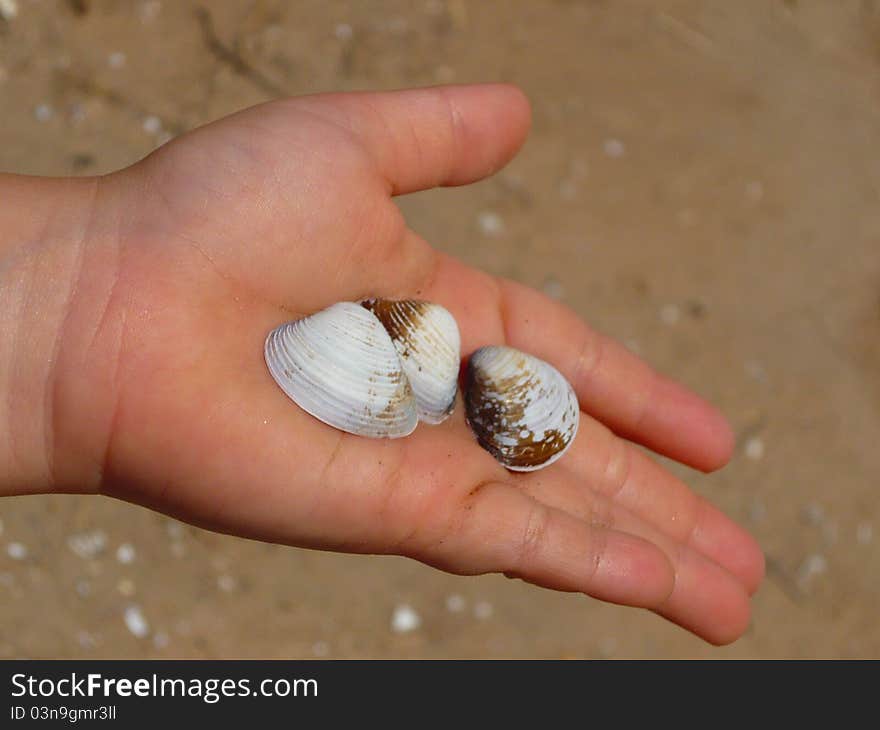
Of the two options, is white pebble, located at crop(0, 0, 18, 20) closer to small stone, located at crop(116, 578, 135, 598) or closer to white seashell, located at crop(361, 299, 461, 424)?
small stone, located at crop(116, 578, 135, 598)

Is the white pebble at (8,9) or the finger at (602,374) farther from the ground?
the white pebble at (8,9)

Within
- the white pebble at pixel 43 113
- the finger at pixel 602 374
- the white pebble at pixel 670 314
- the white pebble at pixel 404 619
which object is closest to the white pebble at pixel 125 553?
the white pebble at pixel 404 619

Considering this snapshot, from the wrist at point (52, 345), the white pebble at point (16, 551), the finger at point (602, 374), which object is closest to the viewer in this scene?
the wrist at point (52, 345)

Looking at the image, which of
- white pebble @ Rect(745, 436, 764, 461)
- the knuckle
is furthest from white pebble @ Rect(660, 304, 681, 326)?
the knuckle

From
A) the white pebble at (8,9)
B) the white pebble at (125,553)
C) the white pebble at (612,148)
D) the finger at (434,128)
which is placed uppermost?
the finger at (434,128)

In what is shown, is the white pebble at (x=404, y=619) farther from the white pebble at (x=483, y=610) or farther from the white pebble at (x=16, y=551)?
the white pebble at (x=16, y=551)

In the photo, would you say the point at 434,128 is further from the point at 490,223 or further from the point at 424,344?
the point at 490,223
